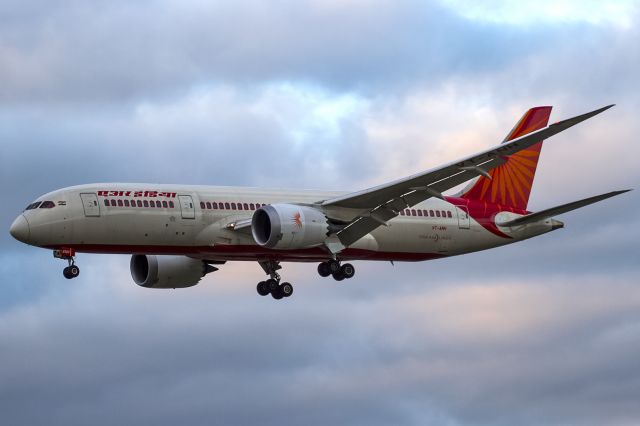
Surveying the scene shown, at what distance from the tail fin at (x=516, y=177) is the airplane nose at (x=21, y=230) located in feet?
75.4

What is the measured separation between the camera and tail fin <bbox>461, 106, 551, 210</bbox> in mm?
78500

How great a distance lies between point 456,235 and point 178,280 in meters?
14.1

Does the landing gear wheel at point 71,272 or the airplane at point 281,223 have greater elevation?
the airplane at point 281,223

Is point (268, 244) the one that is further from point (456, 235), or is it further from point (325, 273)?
point (456, 235)

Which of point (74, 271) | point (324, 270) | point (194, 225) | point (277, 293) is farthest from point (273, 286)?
point (74, 271)

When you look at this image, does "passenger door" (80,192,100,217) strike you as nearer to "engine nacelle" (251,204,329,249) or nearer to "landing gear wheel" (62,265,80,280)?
"landing gear wheel" (62,265,80,280)

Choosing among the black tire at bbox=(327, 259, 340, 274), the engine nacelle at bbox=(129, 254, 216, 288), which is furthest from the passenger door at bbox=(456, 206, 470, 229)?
the engine nacelle at bbox=(129, 254, 216, 288)

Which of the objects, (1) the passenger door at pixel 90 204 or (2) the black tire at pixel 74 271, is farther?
(2) the black tire at pixel 74 271

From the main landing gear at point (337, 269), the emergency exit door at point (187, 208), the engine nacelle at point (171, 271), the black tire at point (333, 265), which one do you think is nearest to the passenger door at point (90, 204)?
the emergency exit door at point (187, 208)

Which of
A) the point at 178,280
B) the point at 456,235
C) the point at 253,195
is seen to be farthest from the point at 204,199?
the point at 456,235

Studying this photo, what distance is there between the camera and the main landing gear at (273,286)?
74938 mm

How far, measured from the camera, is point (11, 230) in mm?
68375

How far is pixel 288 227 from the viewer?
68.2 metres

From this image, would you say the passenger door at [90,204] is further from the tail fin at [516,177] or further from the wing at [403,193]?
the tail fin at [516,177]
